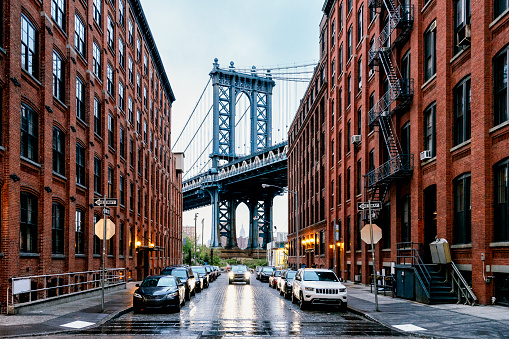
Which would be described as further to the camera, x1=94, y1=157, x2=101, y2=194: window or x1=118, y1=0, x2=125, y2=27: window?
x1=118, y1=0, x2=125, y2=27: window

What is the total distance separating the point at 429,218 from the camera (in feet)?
89.1

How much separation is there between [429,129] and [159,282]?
1366cm

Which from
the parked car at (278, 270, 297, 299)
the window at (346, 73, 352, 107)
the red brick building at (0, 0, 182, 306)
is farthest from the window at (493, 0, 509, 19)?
the window at (346, 73, 352, 107)

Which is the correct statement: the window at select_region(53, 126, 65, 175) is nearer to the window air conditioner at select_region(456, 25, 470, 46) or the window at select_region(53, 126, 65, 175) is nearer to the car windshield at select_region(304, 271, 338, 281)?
the car windshield at select_region(304, 271, 338, 281)

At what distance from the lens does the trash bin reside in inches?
904

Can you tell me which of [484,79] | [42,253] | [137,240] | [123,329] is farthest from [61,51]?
[137,240]

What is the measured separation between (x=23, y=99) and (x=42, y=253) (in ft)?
19.6

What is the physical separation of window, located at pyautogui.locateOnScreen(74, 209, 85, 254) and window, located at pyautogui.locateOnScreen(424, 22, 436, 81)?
1772cm

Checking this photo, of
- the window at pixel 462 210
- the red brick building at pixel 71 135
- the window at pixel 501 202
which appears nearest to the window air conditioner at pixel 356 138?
the window at pixel 462 210

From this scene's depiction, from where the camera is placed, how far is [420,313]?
1902 cm

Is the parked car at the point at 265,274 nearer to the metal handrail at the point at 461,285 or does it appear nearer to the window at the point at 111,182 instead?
the window at the point at 111,182

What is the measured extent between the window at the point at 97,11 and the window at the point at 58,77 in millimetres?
7681

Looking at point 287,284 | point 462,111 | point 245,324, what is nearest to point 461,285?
point 462,111

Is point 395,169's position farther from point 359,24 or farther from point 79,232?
point 79,232
